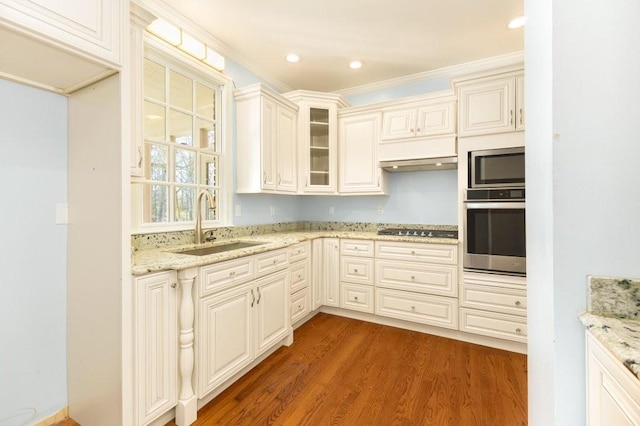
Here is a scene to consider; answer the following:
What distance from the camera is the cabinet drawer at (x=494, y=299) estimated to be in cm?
233

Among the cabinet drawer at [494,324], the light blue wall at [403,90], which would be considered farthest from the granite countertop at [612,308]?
the light blue wall at [403,90]

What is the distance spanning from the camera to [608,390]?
0.65 metres

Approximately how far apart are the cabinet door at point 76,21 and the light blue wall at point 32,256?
61cm

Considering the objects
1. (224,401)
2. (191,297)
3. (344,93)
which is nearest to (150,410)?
(224,401)

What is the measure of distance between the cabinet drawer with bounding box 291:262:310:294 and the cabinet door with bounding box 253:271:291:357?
263 mm

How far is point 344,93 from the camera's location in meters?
3.72

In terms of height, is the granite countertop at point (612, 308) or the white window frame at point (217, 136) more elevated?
the white window frame at point (217, 136)

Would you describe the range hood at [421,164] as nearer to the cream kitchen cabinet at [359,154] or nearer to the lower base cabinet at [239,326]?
the cream kitchen cabinet at [359,154]

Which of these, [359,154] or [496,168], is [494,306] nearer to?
[496,168]

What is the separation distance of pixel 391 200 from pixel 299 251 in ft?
4.50

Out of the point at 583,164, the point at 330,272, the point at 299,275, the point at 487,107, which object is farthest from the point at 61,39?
the point at 487,107

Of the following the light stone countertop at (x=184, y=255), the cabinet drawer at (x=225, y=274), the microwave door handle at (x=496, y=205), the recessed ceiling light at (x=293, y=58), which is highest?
the recessed ceiling light at (x=293, y=58)

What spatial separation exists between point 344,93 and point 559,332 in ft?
11.6

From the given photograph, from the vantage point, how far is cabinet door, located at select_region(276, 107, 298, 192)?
2986mm
